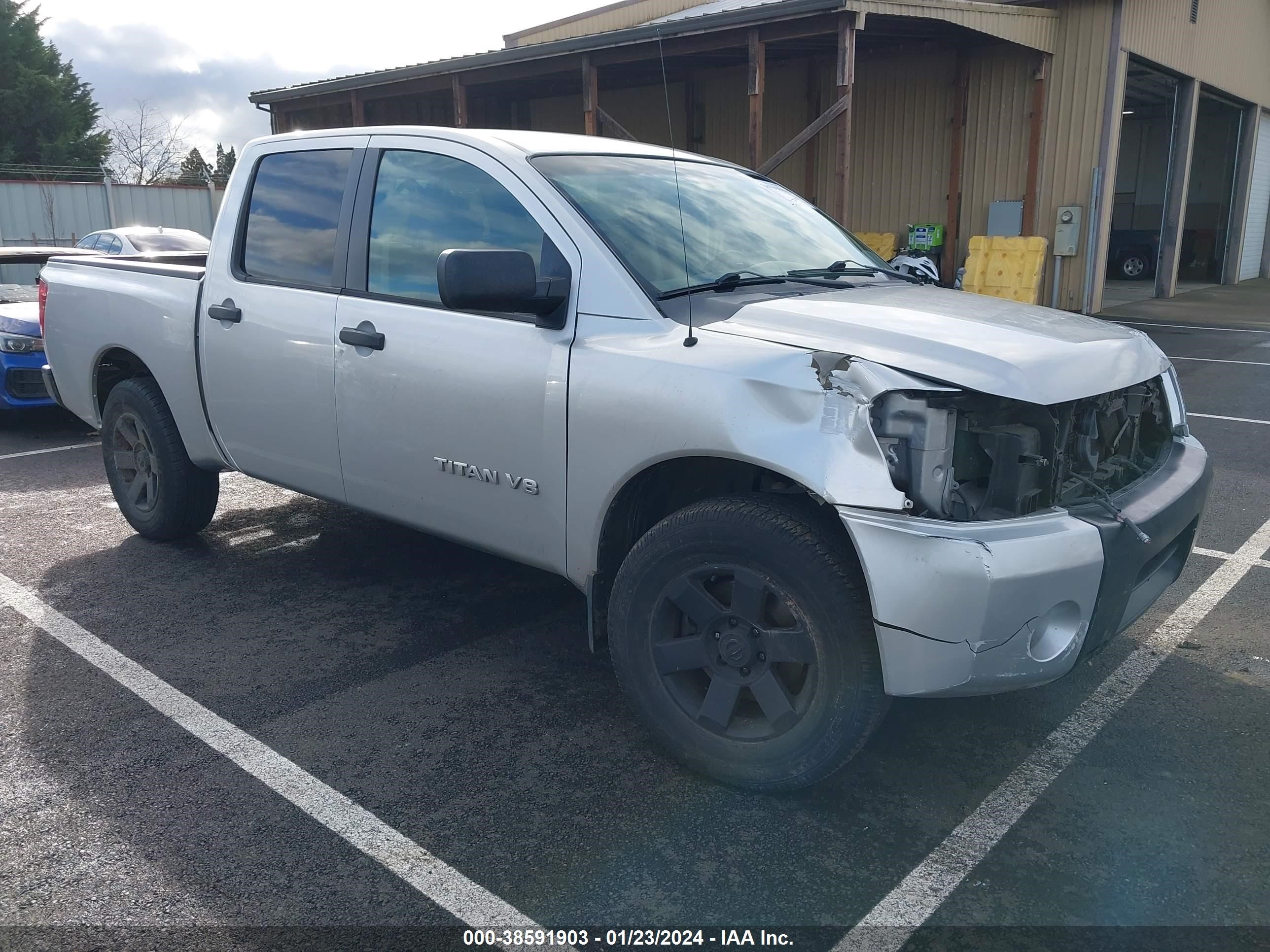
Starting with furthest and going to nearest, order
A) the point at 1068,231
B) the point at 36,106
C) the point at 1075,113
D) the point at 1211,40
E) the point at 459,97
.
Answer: the point at 36,106
the point at 1211,40
the point at 459,97
the point at 1068,231
the point at 1075,113

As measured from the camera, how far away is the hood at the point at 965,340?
270 centimetres

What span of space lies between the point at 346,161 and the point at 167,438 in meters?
1.75

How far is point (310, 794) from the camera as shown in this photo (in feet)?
9.93

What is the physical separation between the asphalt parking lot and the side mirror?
53.6 inches

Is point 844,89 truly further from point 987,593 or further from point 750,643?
point 987,593

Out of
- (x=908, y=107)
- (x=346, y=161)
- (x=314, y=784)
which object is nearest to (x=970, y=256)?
(x=908, y=107)

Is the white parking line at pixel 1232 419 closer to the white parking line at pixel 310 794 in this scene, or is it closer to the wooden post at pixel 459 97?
the white parking line at pixel 310 794

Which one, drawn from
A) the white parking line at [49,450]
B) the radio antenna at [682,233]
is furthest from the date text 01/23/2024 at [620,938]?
the white parking line at [49,450]

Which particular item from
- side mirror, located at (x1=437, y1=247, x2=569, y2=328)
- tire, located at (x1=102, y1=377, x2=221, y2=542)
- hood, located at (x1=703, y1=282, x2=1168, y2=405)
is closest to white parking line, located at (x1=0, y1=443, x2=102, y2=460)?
tire, located at (x1=102, y1=377, x2=221, y2=542)

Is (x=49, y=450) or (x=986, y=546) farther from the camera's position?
(x=49, y=450)

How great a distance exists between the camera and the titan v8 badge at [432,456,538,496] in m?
3.35

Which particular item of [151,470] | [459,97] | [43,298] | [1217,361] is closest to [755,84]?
[459,97]

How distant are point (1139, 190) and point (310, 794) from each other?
30550mm

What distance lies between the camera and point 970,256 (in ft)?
53.2
